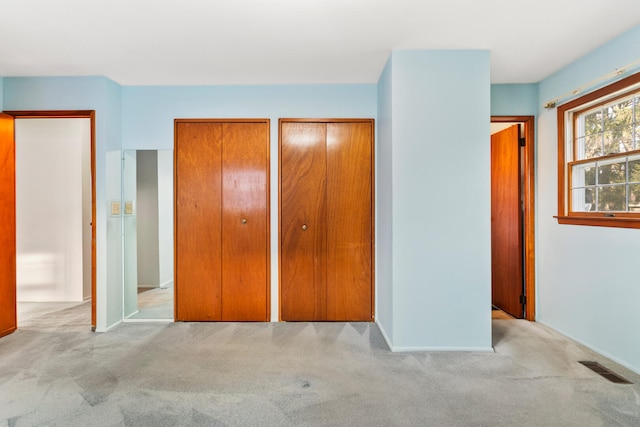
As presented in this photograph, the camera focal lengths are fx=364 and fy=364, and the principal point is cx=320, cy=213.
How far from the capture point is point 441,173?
9.19 feet

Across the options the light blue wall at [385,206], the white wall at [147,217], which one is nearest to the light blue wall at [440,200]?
the light blue wall at [385,206]

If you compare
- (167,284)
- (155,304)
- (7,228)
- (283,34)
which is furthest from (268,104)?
(7,228)

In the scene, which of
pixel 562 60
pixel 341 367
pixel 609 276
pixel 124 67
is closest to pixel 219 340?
pixel 341 367

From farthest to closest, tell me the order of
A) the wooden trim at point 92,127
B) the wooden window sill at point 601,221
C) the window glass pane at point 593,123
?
the wooden trim at point 92,127, the window glass pane at point 593,123, the wooden window sill at point 601,221

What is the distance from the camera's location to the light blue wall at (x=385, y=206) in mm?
2887

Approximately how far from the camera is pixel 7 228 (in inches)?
129

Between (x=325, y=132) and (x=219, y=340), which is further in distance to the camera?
(x=325, y=132)

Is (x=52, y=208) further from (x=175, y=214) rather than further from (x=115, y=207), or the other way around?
(x=175, y=214)

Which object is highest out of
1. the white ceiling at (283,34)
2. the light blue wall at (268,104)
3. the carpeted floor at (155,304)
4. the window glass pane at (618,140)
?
the white ceiling at (283,34)

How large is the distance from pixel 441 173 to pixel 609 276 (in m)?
1.45

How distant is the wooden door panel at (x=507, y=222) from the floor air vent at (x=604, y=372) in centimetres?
111

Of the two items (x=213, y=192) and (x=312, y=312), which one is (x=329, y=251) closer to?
(x=312, y=312)

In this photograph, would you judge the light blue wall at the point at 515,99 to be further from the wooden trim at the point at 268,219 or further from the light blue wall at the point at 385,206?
the wooden trim at the point at 268,219

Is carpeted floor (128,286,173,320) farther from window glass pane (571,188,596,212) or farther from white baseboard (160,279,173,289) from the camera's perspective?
window glass pane (571,188,596,212)
